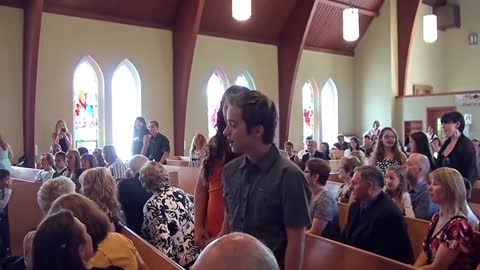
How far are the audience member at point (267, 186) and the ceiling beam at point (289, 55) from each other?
11.7 m

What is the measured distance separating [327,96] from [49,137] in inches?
348

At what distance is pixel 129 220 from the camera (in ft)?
14.0

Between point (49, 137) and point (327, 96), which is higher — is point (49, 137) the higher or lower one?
the lower one

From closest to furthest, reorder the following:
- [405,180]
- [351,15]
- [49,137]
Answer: [405,180]
[49,137]
[351,15]

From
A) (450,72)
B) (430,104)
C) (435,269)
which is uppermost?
(450,72)

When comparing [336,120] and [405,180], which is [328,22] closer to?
[336,120]

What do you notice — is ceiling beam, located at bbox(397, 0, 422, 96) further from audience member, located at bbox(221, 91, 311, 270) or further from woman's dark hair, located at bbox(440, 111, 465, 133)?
audience member, located at bbox(221, 91, 311, 270)

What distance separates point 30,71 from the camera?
9.32m

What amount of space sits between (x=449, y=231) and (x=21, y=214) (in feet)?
14.0

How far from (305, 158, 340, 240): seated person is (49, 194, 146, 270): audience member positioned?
150cm

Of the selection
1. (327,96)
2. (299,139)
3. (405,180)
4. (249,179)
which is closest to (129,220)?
(405,180)

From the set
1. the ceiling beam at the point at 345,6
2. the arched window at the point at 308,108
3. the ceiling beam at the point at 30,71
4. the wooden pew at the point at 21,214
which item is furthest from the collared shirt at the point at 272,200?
the arched window at the point at 308,108

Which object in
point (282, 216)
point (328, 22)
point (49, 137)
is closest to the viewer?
point (282, 216)

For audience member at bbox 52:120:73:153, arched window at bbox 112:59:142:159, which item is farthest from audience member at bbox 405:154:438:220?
arched window at bbox 112:59:142:159
